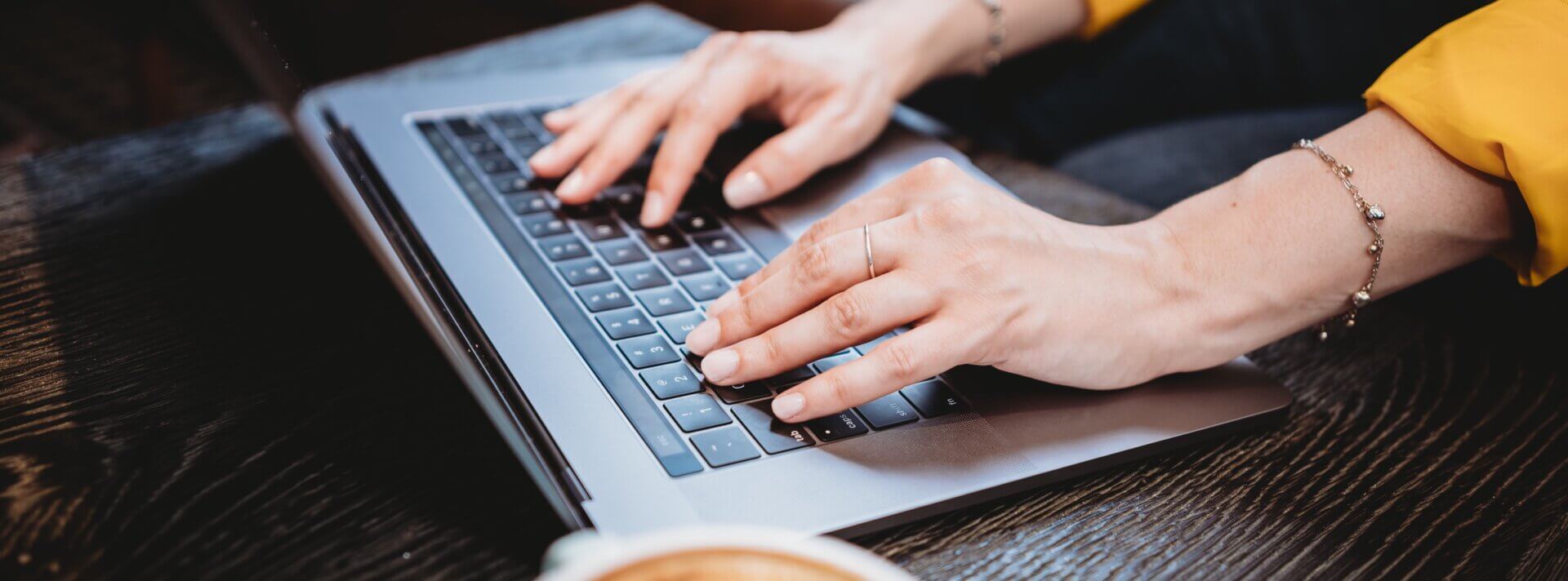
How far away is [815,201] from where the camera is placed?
697 mm

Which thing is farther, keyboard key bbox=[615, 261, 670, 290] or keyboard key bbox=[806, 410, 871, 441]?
keyboard key bbox=[615, 261, 670, 290]

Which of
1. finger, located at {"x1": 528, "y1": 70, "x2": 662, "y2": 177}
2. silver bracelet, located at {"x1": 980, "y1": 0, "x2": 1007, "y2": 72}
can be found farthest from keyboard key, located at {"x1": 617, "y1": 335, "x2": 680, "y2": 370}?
silver bracelet, located at {"x1": 980, "y1": 0, "x2": 1007, "y2": 72}

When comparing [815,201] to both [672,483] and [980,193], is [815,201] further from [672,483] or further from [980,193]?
[672,483]

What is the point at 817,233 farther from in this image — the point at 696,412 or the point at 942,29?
the point at 942,29

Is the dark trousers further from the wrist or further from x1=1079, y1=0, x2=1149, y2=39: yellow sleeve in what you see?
the wrist

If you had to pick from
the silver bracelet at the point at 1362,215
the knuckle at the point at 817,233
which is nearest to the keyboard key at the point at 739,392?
the knuckle at the point at 817,233

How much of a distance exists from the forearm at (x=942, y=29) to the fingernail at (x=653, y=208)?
23 centimetres

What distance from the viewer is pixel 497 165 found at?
2.24 feet

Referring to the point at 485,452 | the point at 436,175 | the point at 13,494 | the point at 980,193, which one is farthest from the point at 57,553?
the point at 980,193

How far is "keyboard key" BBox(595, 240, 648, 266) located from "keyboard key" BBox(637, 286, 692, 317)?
39 mm

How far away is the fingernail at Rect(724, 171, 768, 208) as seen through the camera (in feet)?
2.19

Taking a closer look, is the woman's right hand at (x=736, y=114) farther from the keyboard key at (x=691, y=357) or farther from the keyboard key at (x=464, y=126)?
the keyboard key at (x=691, y=357)

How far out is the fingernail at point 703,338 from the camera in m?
0.50

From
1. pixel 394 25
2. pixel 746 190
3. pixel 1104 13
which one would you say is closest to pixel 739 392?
pixel 746 190
